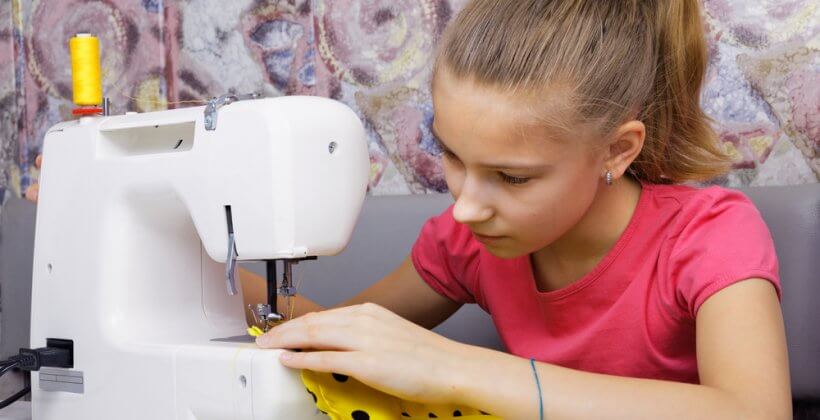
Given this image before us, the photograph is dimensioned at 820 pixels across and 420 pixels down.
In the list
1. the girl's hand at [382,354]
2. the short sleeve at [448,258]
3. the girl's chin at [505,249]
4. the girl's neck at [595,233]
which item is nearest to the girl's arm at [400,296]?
the short sleeve at [448,258]

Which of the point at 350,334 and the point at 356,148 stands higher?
the point at 356,148

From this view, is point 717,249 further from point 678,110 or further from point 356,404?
point 356,404

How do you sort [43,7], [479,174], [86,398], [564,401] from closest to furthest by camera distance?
[564,401]
[479,174]
[86,398]
[43,7]

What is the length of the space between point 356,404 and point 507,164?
28 cm

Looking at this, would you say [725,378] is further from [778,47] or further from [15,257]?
[15,257]

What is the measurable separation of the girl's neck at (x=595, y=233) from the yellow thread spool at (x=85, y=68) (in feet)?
1.93

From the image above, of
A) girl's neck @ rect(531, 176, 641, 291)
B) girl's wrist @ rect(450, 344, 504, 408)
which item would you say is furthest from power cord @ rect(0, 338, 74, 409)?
girl's neck @ rect(531, 176, 641, 291)

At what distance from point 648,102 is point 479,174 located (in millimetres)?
240

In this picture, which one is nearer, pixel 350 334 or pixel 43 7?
pixel 350 334

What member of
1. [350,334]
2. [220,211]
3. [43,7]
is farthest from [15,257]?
[350,334]

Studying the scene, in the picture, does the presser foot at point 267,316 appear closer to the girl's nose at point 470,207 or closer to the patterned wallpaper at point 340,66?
the girl's nose at point 470,207

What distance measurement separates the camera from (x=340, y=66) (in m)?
1.80

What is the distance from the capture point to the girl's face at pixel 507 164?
946 mm

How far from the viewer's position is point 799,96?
4.74 ft
